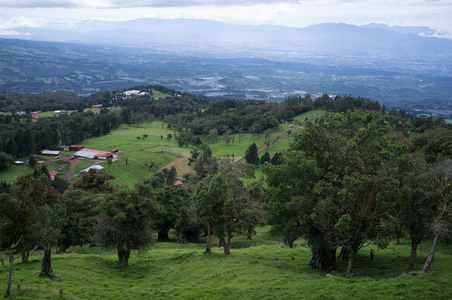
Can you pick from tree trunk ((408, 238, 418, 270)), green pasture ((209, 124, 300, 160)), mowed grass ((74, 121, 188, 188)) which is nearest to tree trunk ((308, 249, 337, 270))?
tree trunk ((408, 238, 418, 270))

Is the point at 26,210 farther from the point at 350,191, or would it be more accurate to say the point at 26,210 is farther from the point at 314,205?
the point at 350,191

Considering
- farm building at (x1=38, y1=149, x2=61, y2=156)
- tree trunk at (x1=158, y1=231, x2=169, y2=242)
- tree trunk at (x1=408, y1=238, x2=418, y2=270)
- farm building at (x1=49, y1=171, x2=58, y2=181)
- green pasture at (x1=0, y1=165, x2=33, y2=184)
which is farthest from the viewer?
farm building at (x1=38, y1=149, x2=61, y2=156)

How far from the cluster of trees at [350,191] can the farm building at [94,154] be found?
2646 inches

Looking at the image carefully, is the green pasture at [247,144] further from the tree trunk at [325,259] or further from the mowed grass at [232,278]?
the tree trunk at [325,259]

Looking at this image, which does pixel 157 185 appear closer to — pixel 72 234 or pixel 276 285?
pixel 72 234

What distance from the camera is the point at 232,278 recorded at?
22031 mm

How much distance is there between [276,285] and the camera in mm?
19688

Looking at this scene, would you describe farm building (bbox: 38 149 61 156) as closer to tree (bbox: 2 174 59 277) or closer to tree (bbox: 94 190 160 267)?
tree (bbox: 94 190 160 267)

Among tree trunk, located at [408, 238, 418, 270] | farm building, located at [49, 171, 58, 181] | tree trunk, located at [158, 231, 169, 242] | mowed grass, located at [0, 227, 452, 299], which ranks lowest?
farm building, located at [49, 171, 58, 181]

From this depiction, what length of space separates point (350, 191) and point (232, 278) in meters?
9.51

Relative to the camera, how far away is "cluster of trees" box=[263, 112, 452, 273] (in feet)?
65.9

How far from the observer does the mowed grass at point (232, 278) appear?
58.3 feet

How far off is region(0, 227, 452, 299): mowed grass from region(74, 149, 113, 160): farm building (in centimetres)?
5844

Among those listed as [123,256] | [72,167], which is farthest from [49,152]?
[123,256]
